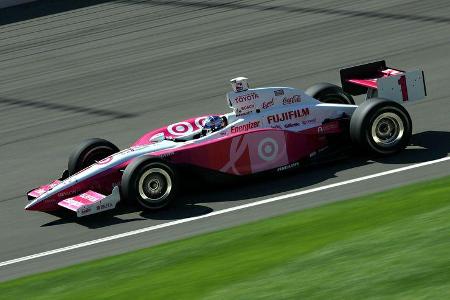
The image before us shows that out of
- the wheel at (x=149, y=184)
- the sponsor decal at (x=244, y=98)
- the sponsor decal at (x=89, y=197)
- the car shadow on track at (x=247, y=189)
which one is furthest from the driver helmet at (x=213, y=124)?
the sponsor decal at (x=89, y=197)

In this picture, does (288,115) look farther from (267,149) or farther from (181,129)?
(181,129)

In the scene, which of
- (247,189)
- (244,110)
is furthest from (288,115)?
(247,189)

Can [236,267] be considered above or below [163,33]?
below

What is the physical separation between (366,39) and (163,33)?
463 cm

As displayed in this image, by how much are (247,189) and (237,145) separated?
0.56 meters

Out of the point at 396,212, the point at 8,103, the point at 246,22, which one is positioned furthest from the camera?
the point at 246,22

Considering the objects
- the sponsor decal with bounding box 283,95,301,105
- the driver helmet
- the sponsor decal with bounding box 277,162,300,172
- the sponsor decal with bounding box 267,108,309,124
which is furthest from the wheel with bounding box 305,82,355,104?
the driver helmet

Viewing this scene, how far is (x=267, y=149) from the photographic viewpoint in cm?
1263

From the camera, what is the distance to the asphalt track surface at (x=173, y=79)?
39.7ft

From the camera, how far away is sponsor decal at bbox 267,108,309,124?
12922 mm

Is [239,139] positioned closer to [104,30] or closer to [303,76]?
[303,76]

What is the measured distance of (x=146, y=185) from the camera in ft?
39.9

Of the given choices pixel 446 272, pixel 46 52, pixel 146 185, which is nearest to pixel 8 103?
pixel 46 52

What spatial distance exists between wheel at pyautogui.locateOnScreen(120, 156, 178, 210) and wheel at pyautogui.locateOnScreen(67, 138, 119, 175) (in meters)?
1.19
